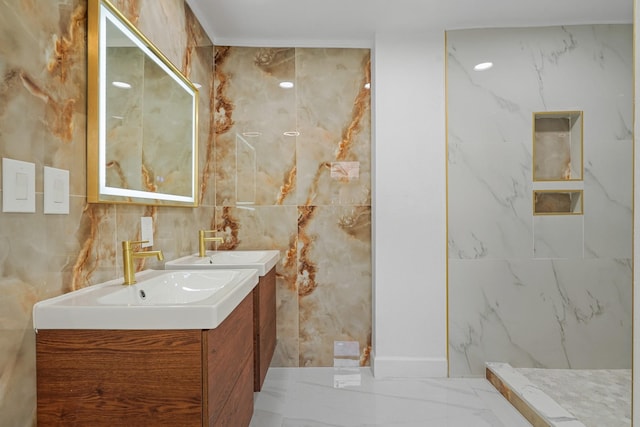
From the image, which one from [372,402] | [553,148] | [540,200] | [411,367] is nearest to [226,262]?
[372,402]

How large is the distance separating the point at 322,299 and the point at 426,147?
135cm

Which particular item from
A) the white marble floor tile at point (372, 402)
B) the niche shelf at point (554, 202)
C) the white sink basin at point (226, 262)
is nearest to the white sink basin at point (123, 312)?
the white sink basin at point (226, 262)

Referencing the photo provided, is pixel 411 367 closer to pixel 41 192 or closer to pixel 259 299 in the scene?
pixel 259 299

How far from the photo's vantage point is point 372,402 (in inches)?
90.2

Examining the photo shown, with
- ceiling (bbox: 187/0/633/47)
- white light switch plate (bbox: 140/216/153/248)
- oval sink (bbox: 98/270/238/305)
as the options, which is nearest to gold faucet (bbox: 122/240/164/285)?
oval sink (bbox: 98/270/238/305)

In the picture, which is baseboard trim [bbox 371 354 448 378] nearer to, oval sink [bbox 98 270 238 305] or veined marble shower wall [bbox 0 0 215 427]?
oval sink [bbox 98 270 238 305]

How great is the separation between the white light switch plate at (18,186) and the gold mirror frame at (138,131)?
0.27 metres

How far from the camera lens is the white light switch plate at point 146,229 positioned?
1.65 meters

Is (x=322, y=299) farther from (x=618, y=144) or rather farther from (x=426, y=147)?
(x=618, y=144)

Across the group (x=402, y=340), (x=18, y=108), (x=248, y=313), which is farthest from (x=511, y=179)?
(x=18, y=108)

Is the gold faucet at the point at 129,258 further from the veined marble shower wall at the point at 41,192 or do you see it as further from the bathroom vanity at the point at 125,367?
the bathroom vanity at the point at 125,367

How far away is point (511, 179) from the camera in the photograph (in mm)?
2623

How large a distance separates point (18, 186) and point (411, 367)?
2.48 metres

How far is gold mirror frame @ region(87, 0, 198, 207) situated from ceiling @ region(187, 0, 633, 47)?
0.64 metres
